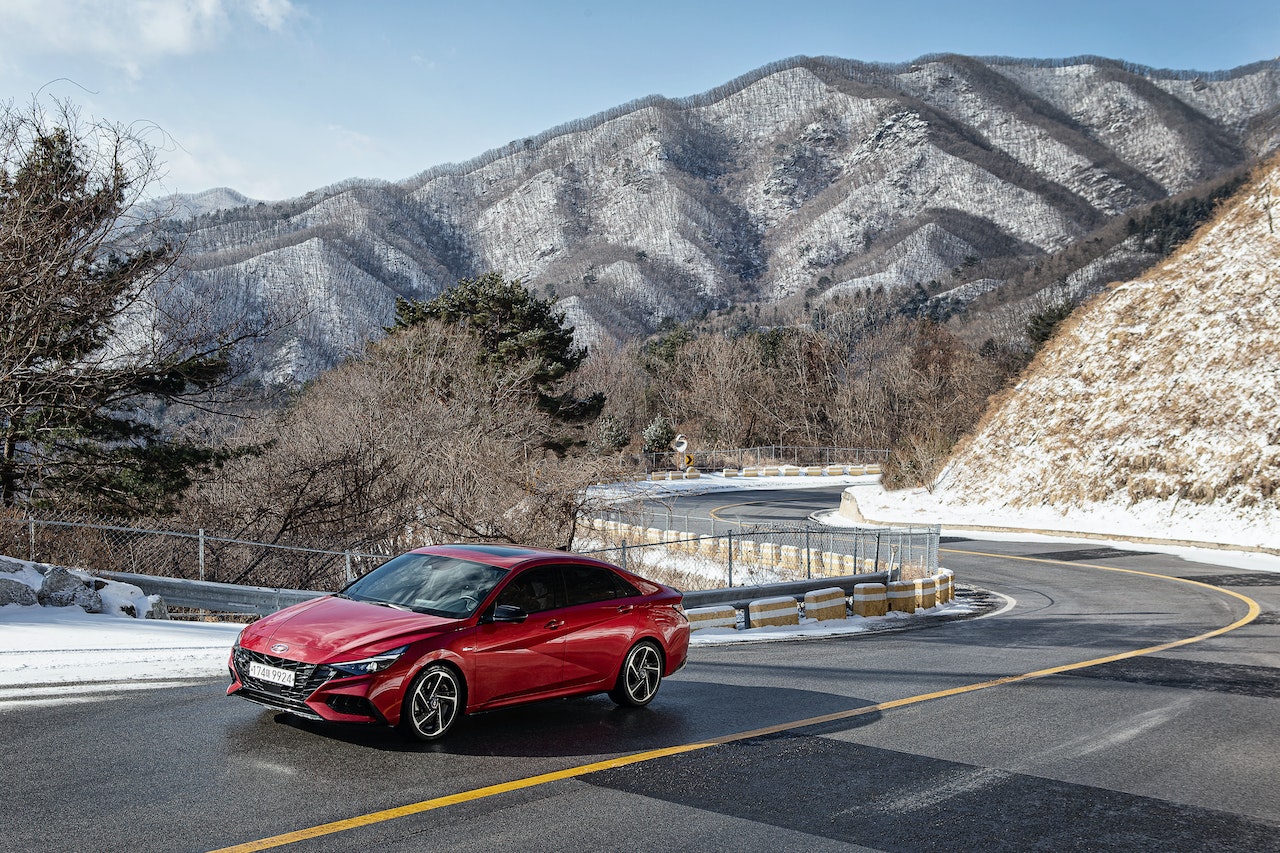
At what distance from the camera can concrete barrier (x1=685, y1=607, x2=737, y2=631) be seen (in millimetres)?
14883

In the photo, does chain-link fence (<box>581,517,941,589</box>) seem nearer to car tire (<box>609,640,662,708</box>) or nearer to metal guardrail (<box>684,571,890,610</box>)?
metal guardrail (<box>684,571,890,610</box>)

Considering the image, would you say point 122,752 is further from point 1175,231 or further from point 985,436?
point 1175,231

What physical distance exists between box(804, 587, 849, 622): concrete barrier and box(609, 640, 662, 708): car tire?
27.0ft

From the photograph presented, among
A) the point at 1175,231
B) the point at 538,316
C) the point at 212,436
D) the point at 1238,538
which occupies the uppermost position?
the point at 1175,231

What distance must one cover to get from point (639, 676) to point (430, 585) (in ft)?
6.99

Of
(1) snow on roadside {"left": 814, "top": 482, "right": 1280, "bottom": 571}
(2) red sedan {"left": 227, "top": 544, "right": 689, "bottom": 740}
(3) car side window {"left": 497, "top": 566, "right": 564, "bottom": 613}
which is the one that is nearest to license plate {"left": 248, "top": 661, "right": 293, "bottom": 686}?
(2) red sedan {"left": 227, "top": 544, "right": 689, "bottom": 740}

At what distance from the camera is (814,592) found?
17.1m

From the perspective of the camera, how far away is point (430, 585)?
830 cm

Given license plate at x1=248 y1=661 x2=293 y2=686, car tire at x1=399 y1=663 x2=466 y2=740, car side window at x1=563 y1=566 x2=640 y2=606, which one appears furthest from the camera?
car side window at x1=563 y1=566 x2=640 y2=606

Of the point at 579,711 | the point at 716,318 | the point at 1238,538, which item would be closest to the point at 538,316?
the point at 1238,538

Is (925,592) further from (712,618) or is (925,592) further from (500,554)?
(500,554)

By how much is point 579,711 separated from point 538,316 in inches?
1875

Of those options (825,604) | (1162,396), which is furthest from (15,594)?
(1162,396)

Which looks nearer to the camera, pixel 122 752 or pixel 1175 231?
pixel 122 752
